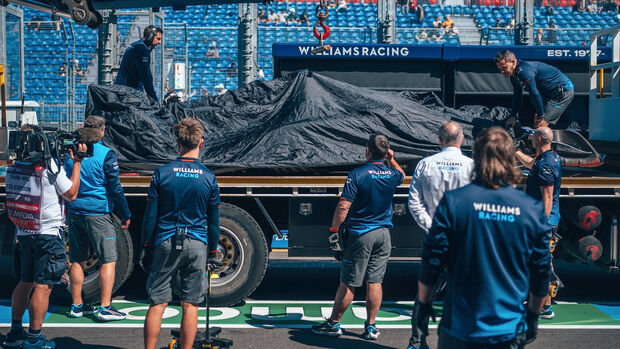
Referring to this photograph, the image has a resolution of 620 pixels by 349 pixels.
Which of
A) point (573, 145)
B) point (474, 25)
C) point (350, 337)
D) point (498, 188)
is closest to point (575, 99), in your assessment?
point (573, 145)

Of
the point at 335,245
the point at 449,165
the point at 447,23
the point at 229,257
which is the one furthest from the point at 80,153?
the point at 447,23

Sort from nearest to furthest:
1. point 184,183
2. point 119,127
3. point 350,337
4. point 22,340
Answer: point 184,183, point 22,340, point 350,337, point 119,127

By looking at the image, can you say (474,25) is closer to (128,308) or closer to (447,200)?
(128,308)

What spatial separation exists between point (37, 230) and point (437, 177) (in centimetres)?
326

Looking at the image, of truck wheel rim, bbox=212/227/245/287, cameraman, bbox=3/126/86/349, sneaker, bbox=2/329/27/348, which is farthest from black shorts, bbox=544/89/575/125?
sneaker, bbox=2/329/27/348

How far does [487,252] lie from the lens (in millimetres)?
3586

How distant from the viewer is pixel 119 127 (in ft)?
26.0

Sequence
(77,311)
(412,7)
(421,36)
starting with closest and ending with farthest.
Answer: (77,311) → (421,36) → (412,7)

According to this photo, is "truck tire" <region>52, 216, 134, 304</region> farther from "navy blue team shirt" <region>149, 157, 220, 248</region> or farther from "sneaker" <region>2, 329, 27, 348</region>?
"navy blue team shirt" <region>149, 157, 220, 248</region>

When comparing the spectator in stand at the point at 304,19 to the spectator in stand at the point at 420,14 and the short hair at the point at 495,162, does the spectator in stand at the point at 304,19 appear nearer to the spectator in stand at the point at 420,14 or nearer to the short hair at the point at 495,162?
the spectator in stand at the point at 420,14

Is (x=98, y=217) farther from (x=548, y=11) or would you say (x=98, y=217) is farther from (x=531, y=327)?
(x=548, y=11)

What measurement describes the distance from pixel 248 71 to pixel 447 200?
42.1ft

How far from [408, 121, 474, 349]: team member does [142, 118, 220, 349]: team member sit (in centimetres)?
169

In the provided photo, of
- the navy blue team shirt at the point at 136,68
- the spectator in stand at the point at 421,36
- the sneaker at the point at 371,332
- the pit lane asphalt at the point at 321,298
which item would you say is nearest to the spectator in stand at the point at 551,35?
the spectator in stand at the point at 421,36
